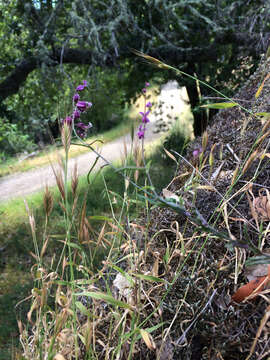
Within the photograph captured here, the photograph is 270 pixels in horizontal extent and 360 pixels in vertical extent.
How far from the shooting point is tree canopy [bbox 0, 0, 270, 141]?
415 centimetres

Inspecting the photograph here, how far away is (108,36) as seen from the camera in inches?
188

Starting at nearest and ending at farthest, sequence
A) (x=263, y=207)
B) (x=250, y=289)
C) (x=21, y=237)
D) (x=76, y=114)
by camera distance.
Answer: (x=250, y=289), (x=263, y=207), (x=76, y=114), (x=21, y=237)

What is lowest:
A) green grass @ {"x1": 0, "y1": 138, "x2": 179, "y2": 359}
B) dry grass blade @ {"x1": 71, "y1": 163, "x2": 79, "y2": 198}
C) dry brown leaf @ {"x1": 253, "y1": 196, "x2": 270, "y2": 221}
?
green grass @ {"x1": 0, "y1": 138, "x2": 179, "y2": 359}

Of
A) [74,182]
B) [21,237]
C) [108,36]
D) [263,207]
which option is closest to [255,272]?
[263,207]

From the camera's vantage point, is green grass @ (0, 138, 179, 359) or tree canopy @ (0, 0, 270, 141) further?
tree canopy @ (0, 0, 270, 141)

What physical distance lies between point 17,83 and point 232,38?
314 cm

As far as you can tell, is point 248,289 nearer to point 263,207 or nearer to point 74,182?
point 263,207

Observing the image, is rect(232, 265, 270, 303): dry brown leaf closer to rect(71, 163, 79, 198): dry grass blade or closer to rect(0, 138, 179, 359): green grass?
rect(71, 163, 79, 198): dry grass blade

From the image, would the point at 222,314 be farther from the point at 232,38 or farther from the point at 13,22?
the point at 13,22

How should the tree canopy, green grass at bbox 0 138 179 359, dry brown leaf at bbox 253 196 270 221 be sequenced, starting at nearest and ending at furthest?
1. dry brown leaf at bbox 253 196 270 221
2. green grass at bbox 0 138 179 359
3. the tree canopy

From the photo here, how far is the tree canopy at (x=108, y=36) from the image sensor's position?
415 centimetres

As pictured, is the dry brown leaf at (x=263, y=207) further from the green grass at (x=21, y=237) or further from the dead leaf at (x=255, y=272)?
the green grass at (x=21, y=237)

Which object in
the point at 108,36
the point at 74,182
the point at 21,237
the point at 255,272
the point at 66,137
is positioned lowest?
the point at 21,237

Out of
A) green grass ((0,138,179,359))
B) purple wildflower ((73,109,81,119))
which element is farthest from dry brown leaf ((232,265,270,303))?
green grass ((0,138,179,359))
